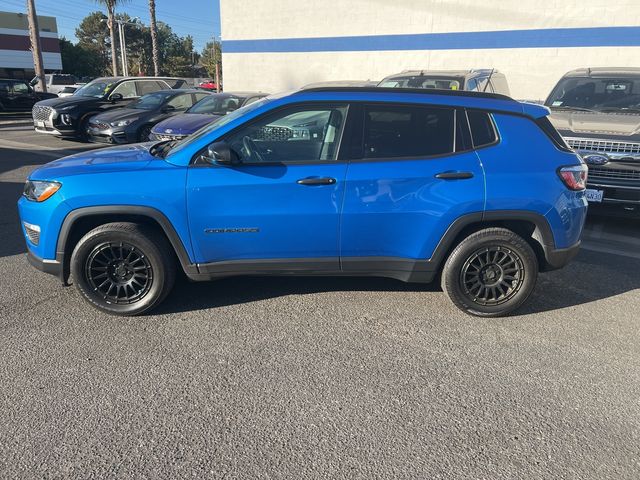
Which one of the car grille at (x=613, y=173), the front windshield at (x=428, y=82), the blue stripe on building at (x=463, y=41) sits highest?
the blue stripe on building at (x=463, y=41)

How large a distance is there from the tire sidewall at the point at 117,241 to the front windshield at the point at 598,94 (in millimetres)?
6548

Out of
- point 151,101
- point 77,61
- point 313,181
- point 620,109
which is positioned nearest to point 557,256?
point 313,181

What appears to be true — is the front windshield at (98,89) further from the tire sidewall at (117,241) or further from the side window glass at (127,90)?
the tire sidewall at (117,241)

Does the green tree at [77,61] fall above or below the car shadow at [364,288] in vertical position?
above

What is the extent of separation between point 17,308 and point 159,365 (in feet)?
5.15

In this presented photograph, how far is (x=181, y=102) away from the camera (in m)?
12.9

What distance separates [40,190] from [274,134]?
1792 mm

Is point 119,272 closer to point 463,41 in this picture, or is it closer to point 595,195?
point 595,195

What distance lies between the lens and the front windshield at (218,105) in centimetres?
1058

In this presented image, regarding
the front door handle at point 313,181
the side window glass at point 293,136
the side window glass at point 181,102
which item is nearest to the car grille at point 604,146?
the side window glass at point 293,136

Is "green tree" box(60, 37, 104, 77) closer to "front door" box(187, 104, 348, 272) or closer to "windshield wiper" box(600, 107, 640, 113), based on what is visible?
"windshield wiper" box(600, 107, 640, 113)

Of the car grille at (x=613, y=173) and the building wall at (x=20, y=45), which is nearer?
the car grille at (x=613, y=173)

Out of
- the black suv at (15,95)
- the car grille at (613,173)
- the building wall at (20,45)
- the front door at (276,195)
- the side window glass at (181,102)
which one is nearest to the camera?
the front door at (276,195)

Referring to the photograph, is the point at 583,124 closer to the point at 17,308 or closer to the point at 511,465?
the point at 511,465
